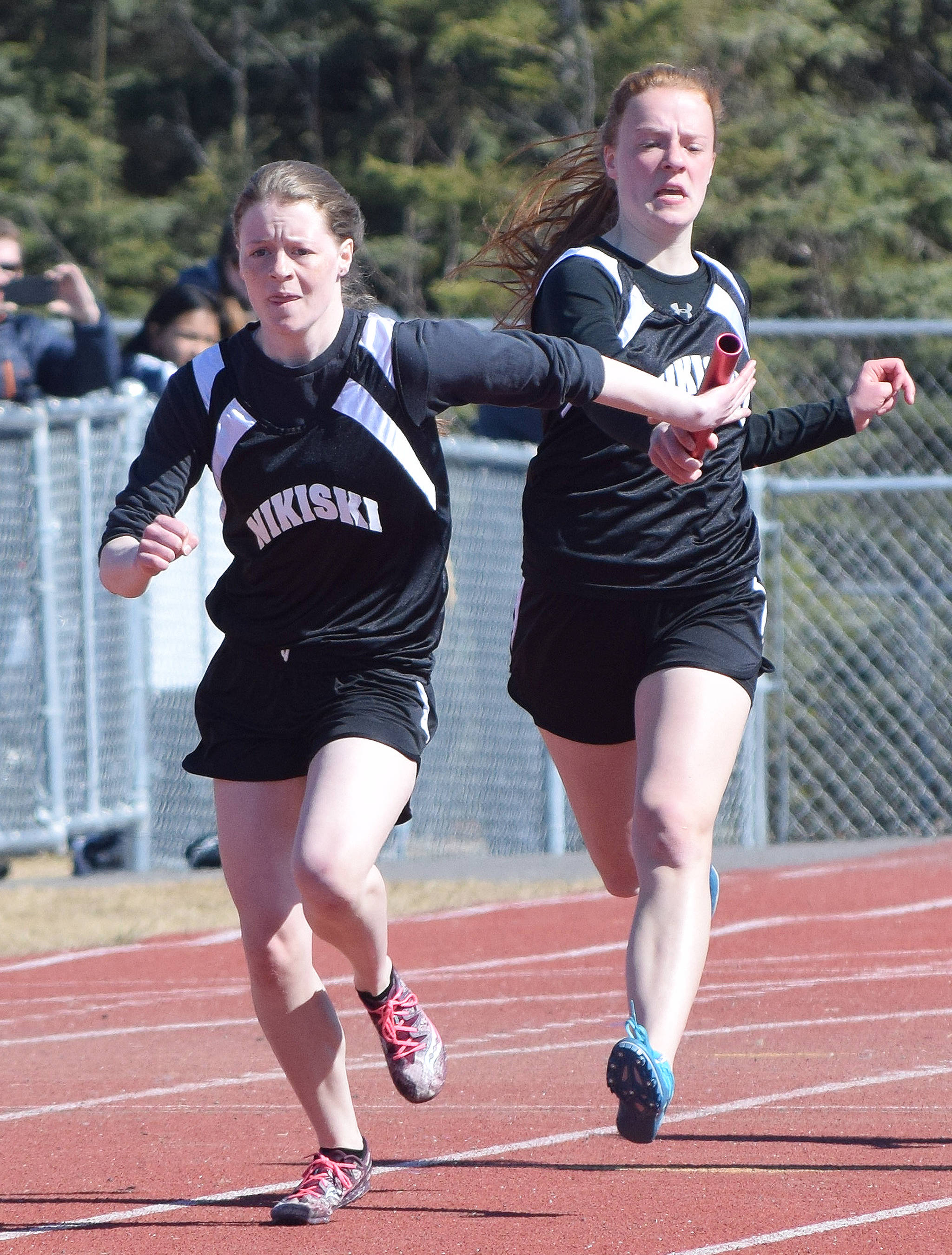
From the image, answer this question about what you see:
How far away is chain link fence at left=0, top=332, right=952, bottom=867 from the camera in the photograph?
380 inches

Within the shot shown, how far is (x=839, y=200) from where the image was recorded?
24281 millimetres

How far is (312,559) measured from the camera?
4.02m

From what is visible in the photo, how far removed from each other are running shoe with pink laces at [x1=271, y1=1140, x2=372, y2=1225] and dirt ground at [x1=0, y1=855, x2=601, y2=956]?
4.30 m

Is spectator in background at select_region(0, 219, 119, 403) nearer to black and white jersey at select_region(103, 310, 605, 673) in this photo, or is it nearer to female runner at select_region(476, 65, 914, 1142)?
female runner at select_region(476, 65, 914, 1142)

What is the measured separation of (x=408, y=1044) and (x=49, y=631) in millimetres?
5878

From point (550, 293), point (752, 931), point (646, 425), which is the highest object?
point (550, 293)

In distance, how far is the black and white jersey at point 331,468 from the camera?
391 cm

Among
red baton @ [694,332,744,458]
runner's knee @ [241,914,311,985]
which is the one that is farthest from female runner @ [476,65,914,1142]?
runner's knee @ [241,914,311,985]

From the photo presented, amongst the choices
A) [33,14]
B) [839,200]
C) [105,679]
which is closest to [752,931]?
[105,679]

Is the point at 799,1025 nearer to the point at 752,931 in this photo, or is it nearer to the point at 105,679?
the point at 752,931

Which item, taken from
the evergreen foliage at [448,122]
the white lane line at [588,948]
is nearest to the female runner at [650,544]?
the white lane line at [588,948]

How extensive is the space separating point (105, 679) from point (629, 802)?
5.86 m

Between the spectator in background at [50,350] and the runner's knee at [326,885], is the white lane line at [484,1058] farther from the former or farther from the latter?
the spectator in background at [50,350]

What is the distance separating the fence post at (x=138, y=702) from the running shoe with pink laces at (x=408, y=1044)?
5.88 metres
